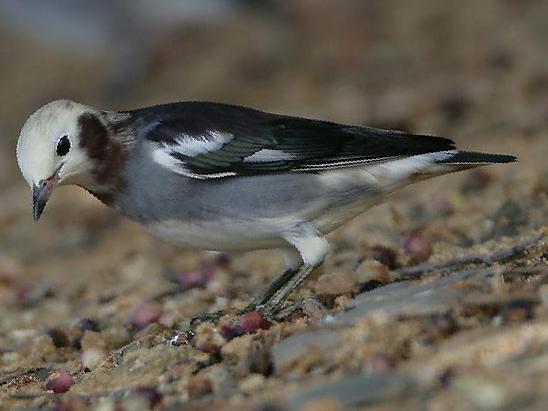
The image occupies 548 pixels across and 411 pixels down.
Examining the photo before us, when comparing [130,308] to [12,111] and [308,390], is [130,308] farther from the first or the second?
[12,111]

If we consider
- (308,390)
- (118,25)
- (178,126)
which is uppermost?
(118,25)

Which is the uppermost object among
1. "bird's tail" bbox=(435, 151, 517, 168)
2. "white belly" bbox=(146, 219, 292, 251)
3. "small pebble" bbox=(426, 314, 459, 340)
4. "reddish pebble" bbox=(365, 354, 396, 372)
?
"bird's tail" bbox=(435, 151, 517, 168)

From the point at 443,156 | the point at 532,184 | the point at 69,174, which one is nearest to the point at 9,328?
the point at 69,174

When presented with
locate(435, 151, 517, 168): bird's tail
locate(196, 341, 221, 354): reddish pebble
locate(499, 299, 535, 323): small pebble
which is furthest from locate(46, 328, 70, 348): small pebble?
locate(499, 299, 535, 323): small pebble

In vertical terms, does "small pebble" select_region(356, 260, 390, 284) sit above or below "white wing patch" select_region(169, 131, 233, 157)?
below

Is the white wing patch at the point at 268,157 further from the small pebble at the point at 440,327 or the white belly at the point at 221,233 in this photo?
the small pebble at the point at 440,327

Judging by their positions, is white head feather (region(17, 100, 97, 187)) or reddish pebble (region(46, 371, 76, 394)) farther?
white head feather (region(17, 100, 97, 187))

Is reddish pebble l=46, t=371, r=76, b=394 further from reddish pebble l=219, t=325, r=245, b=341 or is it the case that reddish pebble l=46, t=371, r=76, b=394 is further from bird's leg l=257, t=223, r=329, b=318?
bird's leg l=257, t=223, r=329, b=318
